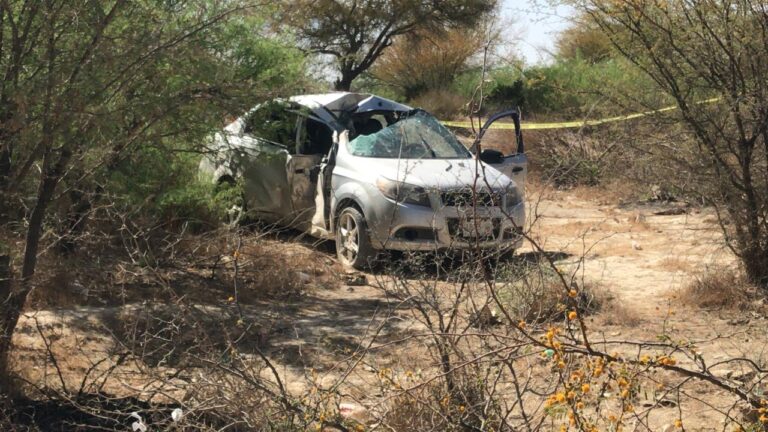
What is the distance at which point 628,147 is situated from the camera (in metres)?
8.56

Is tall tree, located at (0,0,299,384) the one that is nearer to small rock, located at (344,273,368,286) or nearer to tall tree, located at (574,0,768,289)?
small rock, located at (344,273,368,286)

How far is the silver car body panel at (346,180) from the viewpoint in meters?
9.27

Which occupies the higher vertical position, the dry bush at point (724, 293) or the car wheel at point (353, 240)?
the car wheel at point (353, 240)

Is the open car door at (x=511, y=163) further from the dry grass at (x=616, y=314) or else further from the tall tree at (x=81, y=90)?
the tall tree at (x=81, y=90)

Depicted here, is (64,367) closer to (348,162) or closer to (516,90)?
(348,162)

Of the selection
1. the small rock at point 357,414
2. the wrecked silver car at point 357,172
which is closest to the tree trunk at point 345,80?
the wrecked silver car at point 357,172

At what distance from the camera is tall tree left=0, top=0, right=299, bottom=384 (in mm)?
5168

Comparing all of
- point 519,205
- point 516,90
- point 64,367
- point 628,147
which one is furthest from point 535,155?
point 64,367

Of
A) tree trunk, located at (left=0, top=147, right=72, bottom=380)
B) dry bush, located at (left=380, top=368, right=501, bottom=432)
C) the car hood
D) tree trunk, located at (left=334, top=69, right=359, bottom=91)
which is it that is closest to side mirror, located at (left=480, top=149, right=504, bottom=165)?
the car hood

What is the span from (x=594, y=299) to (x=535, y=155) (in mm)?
9949

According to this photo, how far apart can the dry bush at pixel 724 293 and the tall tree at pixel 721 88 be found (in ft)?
0.44

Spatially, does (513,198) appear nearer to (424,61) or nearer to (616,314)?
(616,314)

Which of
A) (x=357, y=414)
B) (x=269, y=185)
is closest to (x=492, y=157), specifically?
(x=269, y=185)

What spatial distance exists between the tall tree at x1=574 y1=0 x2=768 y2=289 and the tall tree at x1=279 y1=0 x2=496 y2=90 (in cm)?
1728
